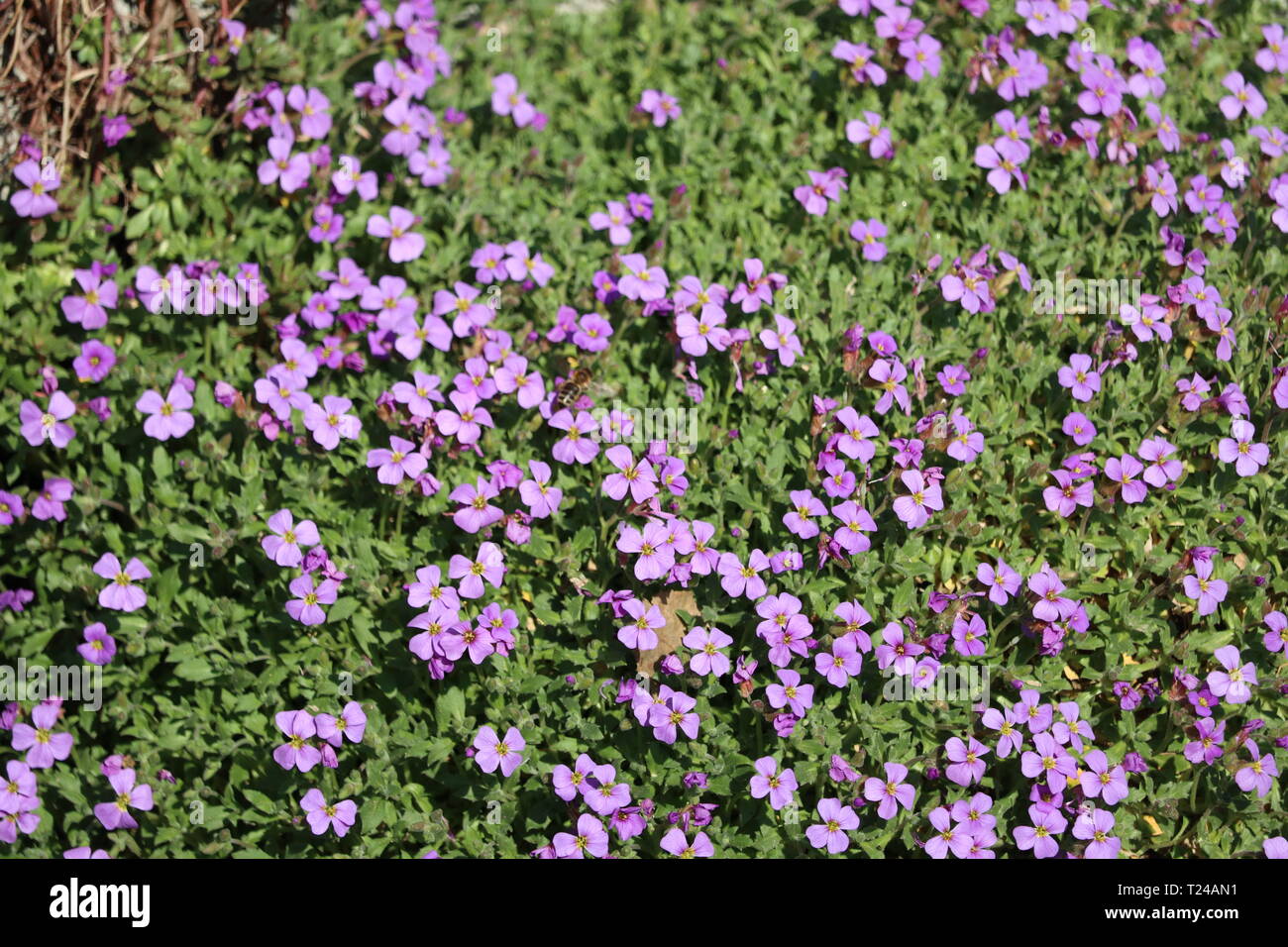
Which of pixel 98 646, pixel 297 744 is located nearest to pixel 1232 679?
pixel 297 744

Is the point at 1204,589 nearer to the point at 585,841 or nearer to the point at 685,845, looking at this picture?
the point at 685,845

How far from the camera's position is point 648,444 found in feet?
13.9

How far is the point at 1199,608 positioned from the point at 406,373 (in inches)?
113

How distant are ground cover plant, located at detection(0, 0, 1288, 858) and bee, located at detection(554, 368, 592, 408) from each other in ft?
0.10

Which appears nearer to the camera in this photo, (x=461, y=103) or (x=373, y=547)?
(x=373, y=547)

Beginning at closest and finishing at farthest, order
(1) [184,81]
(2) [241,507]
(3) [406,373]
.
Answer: (2) [241,507] → (3) [406,373] → (1) [184,81]

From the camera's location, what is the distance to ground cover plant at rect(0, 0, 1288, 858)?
3.86 m

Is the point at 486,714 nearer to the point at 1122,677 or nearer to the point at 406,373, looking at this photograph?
the point at 406,373

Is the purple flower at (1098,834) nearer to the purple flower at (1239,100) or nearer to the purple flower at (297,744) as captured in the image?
the purple flower at (297,744)

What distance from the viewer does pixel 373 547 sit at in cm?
422

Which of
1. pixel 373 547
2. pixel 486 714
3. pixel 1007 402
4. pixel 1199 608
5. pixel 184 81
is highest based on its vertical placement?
pixel 184 81

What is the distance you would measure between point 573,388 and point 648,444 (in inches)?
14.2

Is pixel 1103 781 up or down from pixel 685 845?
up
